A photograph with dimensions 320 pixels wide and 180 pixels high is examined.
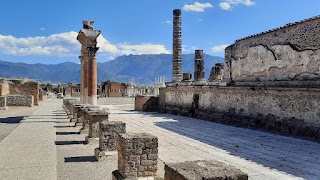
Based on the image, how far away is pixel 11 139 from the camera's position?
32.0 ft

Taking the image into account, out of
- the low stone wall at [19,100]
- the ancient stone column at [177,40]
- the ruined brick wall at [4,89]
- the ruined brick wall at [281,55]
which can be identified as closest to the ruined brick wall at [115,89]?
the ruined brick wall at [4,89]

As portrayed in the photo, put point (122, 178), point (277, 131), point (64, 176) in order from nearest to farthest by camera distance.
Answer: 1. point (122, 178)
2. point (64, 176)
3. point (277, 131)

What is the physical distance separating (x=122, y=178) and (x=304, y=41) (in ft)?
32.2

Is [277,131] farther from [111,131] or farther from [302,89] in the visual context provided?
[111,131]

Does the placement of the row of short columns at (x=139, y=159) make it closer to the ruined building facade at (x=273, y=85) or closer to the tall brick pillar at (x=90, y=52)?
the tall brick pillar at (x=90, y=52)

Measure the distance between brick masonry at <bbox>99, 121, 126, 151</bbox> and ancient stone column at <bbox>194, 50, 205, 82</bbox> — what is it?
1716 centimetres

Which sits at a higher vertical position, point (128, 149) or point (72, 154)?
point (128, 149)

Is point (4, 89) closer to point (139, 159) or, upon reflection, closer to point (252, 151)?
point (252, 151)

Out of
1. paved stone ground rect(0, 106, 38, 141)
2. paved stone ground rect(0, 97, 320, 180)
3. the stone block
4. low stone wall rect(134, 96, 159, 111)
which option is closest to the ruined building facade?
paved stone ground rect(0, 97, 320, 180)

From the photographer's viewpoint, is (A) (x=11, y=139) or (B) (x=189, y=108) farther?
(B) (x=189, y=108)

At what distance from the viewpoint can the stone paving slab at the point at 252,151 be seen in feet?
21.0

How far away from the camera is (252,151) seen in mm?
8320

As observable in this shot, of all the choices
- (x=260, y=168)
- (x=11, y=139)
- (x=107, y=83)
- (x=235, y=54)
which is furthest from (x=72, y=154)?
→ (x=107, y=83)

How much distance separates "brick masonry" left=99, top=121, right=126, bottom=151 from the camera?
748cm
